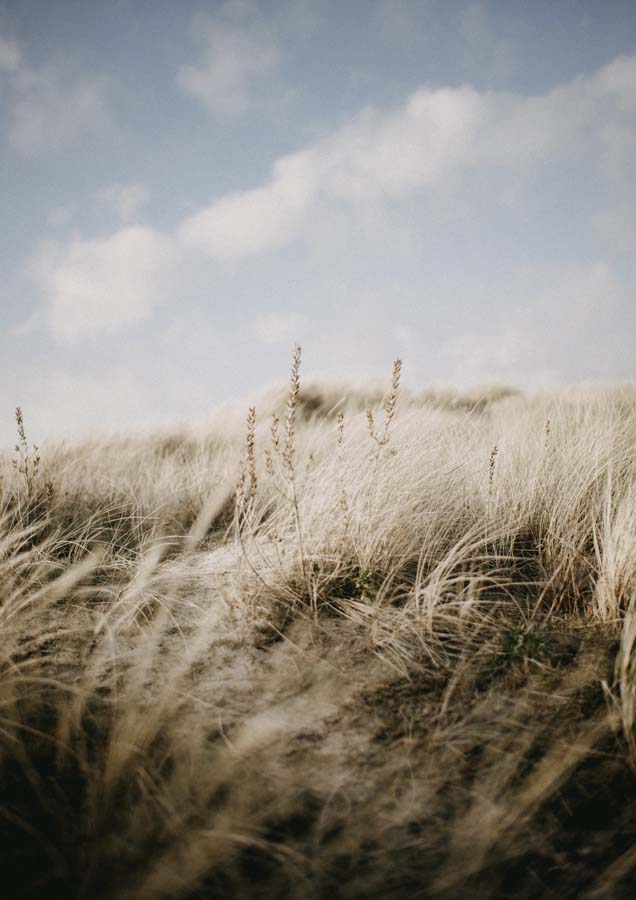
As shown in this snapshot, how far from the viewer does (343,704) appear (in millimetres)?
1501

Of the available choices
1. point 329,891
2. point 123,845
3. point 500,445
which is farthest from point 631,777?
point 500,445

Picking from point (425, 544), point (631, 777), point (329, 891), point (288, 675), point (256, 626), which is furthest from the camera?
point (425, 544)

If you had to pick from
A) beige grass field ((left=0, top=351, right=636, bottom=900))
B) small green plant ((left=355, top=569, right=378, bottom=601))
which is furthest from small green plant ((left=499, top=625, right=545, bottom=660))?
small green plant ((left=355, top=569, right=378, bottom=601))

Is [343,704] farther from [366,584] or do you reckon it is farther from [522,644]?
[522,644]

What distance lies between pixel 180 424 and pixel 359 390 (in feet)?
12.1

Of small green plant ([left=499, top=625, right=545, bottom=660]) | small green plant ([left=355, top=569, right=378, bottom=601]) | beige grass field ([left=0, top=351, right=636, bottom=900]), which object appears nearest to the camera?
beige grass field ([left=0, top=351, right=636, bottom=900])

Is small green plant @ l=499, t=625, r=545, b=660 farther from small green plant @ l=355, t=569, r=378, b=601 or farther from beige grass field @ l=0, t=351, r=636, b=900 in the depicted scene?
small green plant @ l=355, t=569, r=378, b=601

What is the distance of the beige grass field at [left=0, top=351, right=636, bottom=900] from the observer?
3.33 feet

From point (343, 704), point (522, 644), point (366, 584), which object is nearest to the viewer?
point (343, 704)

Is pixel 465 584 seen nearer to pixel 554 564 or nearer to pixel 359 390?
pixel 554 564

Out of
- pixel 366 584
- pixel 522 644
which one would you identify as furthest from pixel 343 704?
pixel 522 644

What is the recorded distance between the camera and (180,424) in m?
7.75

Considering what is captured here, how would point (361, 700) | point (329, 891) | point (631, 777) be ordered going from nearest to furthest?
point (329, 891)
point (631, 777)
point (361, 700)

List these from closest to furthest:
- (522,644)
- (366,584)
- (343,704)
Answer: (343,704), (522,644), (366,584)
